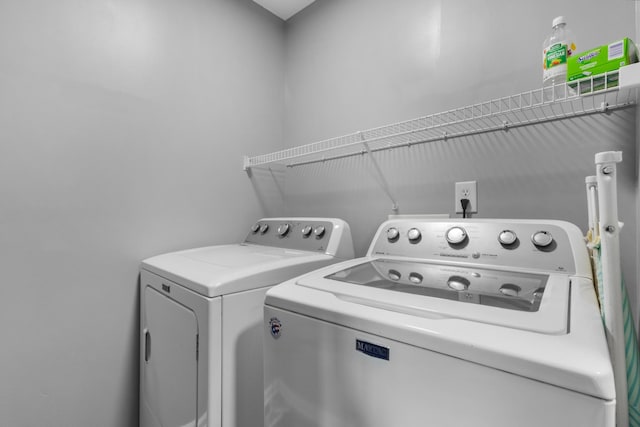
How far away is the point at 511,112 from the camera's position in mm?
1185

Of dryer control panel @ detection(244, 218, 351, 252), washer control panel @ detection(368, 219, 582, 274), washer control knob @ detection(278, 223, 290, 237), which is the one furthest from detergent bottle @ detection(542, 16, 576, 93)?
washer control knob @ detection(278, 223, 290, 237)

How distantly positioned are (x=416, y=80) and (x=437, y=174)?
0.54 metres

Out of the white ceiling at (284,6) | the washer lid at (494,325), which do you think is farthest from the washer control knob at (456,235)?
the white ceiling at (284,6)

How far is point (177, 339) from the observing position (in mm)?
1114

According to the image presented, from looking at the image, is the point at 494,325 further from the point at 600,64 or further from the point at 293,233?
the point at 293,233

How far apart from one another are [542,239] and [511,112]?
21.3 inches

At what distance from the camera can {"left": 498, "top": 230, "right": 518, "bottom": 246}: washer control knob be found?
103cm

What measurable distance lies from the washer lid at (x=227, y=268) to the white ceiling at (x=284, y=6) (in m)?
1.85

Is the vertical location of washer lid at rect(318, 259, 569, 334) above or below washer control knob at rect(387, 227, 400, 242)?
below

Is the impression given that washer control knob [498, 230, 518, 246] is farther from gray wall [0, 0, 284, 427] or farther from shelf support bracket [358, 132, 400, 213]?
gray wall [0, 0, 284, 427]

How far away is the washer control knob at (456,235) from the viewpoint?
1130 millimetres

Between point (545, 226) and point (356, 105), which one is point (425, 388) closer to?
point (545, 226)

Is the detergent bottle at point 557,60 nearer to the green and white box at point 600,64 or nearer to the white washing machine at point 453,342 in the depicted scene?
the green and white box at point 600,64

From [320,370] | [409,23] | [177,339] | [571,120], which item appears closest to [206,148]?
[177,339]
